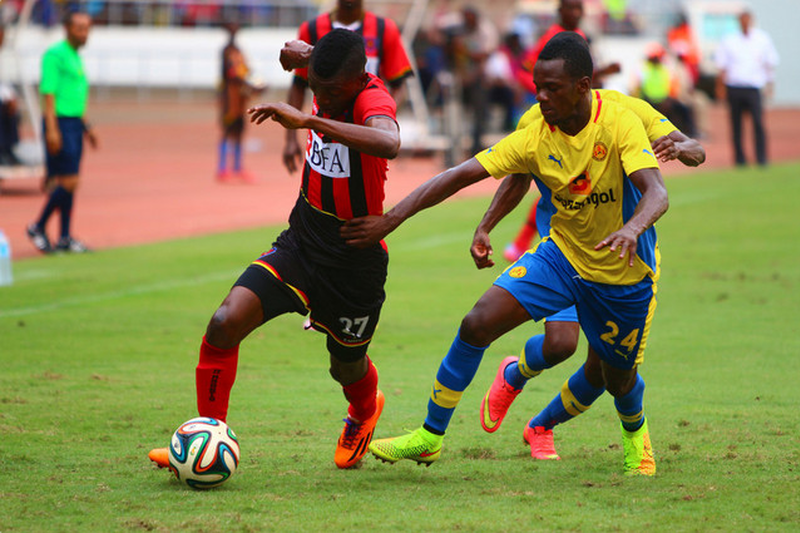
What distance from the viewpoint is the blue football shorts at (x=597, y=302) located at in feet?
16.9

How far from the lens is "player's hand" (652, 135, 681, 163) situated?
5.07m

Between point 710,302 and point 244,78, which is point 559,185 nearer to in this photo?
point 710,302

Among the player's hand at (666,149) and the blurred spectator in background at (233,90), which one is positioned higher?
the player's hand at (666,149)

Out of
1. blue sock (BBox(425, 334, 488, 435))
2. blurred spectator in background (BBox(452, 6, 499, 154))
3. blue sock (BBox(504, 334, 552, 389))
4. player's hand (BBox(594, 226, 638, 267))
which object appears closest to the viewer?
player's hand (BBox(594, 226, 638, 267))

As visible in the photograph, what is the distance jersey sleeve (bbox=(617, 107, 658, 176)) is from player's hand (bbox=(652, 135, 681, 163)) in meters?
0.07

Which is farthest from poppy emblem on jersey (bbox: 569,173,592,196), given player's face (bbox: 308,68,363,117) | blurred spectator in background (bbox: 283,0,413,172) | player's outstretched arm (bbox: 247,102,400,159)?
blurred spectator in background (bbox: 283,0,413,172)

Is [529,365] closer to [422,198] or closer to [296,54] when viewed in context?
[422,198]

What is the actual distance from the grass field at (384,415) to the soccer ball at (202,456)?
77mm

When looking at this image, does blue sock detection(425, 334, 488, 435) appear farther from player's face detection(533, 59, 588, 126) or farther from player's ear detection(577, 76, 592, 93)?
player's ear detection(577, 76, 592, 93)

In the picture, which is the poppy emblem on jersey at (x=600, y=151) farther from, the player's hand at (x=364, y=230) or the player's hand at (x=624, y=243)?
the player's hand at (x=364, y=230)

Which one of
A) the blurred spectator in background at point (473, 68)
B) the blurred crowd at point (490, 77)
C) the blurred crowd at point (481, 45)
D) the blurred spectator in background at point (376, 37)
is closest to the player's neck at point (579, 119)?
the blurred spectator in background at point (376, 37)

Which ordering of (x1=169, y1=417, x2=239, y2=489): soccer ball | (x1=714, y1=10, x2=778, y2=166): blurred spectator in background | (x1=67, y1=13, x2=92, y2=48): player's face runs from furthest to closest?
1. (x1=714, y1=10, x2=778, y2=166): blurred spectator in background
2. (x1=67, y1=13, x2=92, y2=48): player's face
3. (x1=169, y1=417, x2=239, y2=489): soccer ball

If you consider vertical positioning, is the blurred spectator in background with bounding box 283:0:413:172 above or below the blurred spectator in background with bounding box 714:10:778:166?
above

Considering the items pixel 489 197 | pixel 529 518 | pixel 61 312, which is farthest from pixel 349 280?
pixel 489 197
